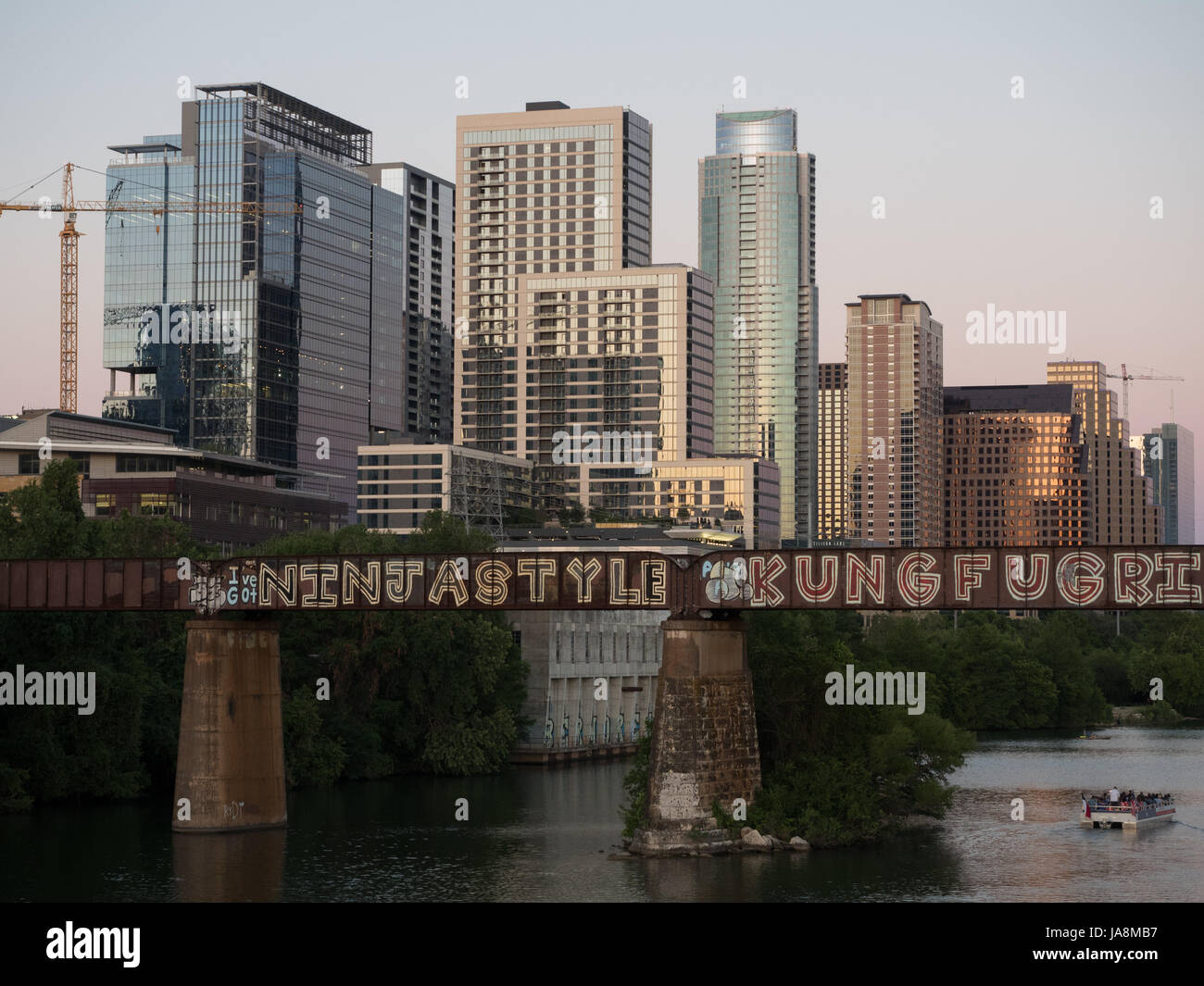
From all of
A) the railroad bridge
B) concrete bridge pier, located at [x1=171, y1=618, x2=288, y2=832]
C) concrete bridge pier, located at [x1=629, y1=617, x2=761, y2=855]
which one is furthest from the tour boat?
concrete bridge pier, located at [x1=171, y1=618, x2=288, y2=832]

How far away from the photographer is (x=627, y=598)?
7200 centimetres

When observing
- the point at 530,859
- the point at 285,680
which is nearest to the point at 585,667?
→ the point at 285,680

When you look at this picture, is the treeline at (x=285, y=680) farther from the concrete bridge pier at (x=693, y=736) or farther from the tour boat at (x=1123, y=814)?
the tour boat at (x=1123, y=814)

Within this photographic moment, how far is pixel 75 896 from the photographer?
216ft

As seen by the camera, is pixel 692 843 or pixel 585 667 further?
pixel 585 667

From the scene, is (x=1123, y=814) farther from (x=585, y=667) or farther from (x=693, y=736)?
(x=585, y=667)

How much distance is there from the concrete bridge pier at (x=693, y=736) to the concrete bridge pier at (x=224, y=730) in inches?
752

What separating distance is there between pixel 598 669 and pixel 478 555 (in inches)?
2953

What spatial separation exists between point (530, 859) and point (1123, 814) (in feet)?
108

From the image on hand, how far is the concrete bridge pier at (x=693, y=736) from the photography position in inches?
2795

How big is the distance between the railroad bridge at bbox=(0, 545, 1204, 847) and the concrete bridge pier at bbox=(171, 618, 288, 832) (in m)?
0.08

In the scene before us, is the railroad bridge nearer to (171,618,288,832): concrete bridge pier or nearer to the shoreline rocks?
(171,618,288,832): concrete bridge pier

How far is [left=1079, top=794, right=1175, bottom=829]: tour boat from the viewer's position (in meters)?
88.9
